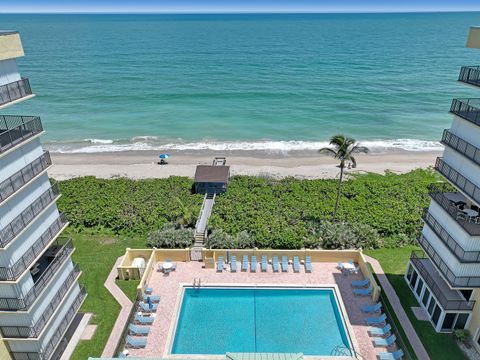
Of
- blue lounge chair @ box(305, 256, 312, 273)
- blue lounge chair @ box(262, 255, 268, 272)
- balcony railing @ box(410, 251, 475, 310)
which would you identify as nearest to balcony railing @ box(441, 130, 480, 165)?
balcony railing @ box(410, 251, 475, 310)

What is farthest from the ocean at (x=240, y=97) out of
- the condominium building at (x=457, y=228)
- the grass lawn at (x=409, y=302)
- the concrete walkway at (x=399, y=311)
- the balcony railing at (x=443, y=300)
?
the condominium building at (x=457, y=228)

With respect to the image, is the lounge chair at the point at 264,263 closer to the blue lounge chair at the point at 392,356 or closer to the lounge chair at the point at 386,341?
the lounge chair at the point at 386,341

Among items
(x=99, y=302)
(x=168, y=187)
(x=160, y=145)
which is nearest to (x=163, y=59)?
(x=160, y=145)

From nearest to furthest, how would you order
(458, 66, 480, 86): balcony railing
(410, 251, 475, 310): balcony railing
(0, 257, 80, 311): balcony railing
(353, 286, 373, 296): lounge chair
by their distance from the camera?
(0, 257, 80, 311): balcony railing, (458, 66, 480, 86): balcony railing, (410, 251, 475, 310): balcony railing, (353, 286, 373, 296): lounge chair

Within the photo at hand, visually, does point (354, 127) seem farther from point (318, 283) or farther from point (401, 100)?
point (318, 283)

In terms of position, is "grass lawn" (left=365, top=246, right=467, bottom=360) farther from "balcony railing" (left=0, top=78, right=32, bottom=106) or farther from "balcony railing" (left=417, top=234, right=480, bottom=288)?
"balcony railing" (left=0, top=78, right=32, bottom=106)

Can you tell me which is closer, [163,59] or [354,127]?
[354,127]
